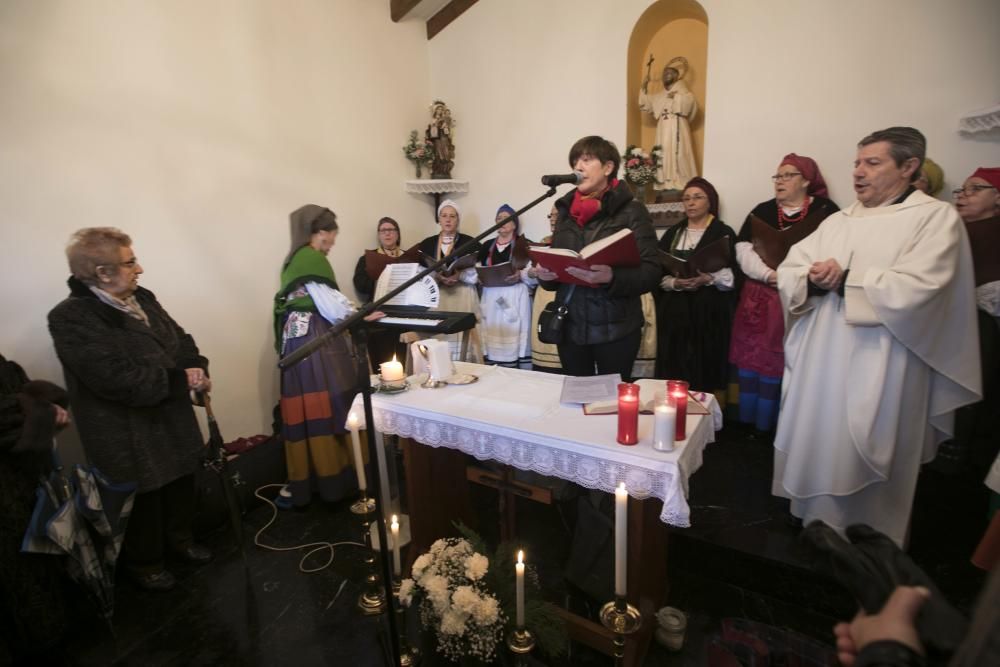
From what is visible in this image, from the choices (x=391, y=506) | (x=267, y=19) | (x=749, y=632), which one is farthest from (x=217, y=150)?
(x=749, y=632)

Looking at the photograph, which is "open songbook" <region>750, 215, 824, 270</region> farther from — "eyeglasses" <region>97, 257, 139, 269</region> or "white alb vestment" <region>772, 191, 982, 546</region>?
"eyeglasses" <region>97, 257, 139, 269</region>

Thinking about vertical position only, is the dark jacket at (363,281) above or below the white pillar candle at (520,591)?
above

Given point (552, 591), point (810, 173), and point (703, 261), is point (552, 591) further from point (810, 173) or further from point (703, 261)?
point (810, 173)

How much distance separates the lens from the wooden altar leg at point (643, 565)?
147 cm

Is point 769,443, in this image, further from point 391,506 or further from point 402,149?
point 402,149

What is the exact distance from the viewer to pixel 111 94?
2521 millimetres

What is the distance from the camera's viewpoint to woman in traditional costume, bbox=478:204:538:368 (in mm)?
3654

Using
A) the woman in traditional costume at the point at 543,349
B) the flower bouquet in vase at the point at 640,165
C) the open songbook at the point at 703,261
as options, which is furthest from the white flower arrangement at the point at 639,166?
the open songbook at the point at 703,261

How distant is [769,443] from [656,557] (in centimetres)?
175

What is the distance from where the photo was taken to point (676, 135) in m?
3.64

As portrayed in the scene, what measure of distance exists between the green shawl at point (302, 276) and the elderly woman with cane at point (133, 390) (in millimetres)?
531

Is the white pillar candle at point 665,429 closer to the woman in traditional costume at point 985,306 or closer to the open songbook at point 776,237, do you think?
the open songbook at point 776,237

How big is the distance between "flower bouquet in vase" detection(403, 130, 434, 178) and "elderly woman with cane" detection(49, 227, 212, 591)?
9.88 feet

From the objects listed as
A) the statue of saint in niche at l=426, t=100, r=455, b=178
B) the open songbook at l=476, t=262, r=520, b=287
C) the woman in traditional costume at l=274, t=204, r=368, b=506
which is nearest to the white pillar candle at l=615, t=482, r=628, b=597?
the woman in traditional costume at l=274, t=204, r=368, b=506
